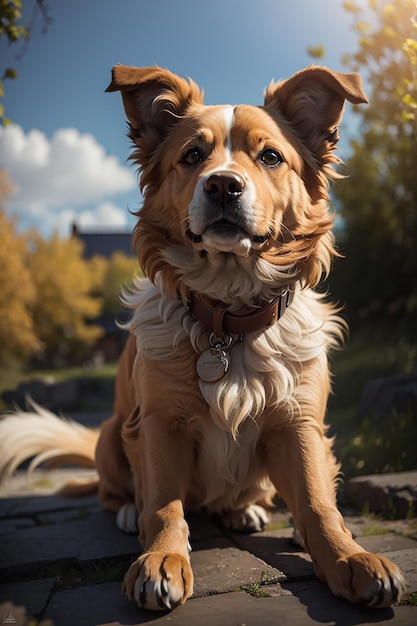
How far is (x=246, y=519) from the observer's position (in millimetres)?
2807

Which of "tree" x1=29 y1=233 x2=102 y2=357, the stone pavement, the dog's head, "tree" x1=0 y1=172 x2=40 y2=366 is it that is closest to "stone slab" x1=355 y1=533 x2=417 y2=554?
the stone pavement

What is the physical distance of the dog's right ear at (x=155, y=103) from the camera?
8.96ft

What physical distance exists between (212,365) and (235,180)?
75 centimetres

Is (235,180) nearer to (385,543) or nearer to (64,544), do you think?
(385,543)

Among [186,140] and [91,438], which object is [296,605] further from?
[91,438]

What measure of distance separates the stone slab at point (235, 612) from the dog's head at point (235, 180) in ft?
3.92

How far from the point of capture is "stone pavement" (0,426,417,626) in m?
1.82

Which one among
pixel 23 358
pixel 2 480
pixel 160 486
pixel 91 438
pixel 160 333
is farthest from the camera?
pixel 23 358

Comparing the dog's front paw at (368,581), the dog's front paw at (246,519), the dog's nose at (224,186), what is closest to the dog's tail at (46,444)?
the dog's front paw at (246,519)

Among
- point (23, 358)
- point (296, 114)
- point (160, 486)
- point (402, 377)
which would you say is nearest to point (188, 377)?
point (160, 486)

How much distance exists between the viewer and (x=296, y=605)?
1.89 m

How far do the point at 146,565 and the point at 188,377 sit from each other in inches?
29.6

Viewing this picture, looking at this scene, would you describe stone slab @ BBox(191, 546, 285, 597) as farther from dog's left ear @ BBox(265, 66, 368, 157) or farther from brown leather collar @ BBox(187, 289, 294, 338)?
dog's left ear @ BBox(265, 66, 368, 157)

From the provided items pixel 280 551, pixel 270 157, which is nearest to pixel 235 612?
pixel 280 551
